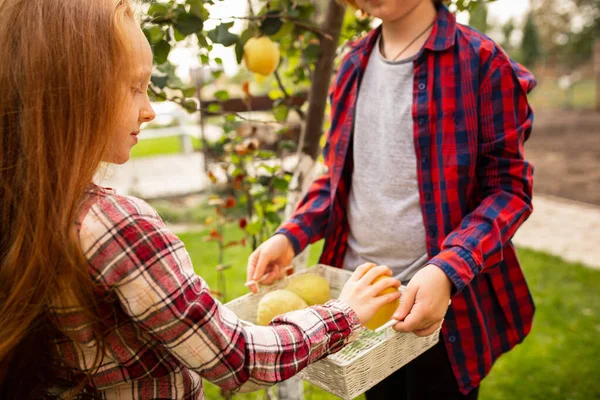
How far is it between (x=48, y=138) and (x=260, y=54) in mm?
958

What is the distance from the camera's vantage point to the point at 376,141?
1.49 meters

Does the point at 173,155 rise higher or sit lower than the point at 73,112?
lower

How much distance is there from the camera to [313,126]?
200cm

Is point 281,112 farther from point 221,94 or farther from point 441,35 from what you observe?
point 441,35

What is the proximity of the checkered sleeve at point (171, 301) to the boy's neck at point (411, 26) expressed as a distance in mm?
863

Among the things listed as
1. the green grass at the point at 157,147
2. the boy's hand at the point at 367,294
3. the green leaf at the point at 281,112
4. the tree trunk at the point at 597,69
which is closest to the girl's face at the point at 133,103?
the boy's hand at the point at 367,294

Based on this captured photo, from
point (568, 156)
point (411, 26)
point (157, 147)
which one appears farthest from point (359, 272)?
point (157, 147)

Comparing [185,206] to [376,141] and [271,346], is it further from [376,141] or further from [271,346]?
[271,346]

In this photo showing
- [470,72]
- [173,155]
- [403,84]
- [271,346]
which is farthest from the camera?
[173,155]

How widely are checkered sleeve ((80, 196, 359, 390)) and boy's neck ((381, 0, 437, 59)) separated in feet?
2.83

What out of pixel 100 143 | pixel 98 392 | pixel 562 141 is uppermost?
pixel 100 143

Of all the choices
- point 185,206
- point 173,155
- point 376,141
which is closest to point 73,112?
point 376,141

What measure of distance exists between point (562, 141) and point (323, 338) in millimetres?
11338

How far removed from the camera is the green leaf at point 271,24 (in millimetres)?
1730
